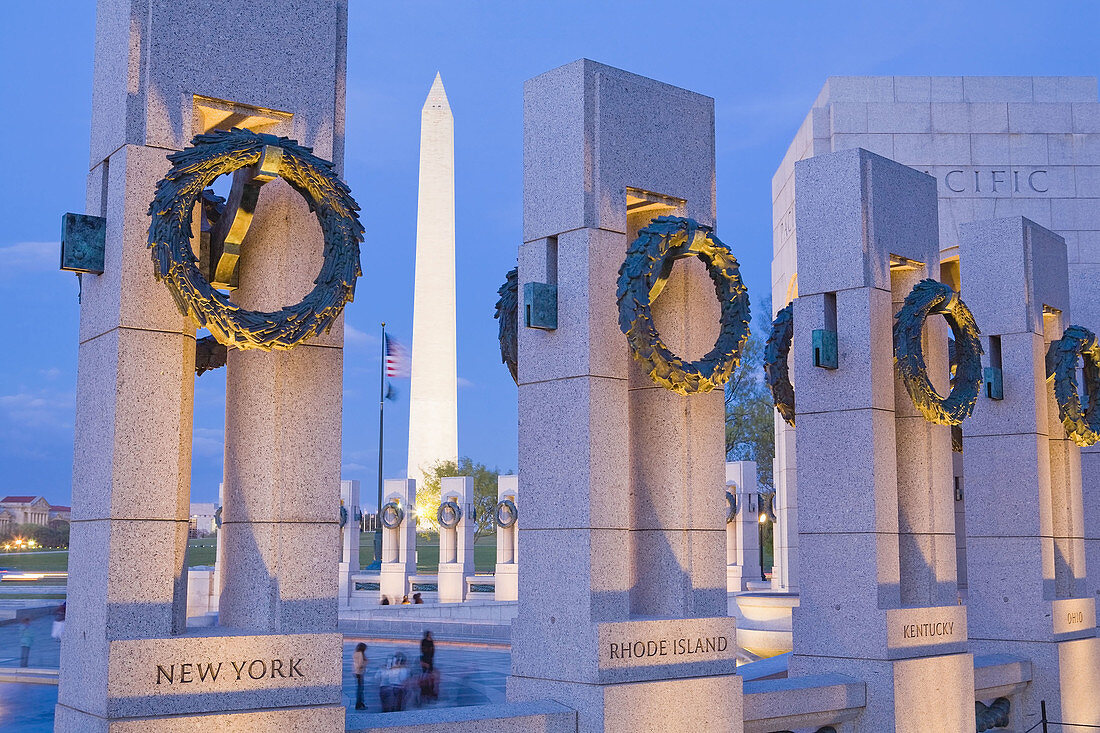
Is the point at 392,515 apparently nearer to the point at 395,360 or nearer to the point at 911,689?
the point at 395,360

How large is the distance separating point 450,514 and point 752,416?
24.9 meters

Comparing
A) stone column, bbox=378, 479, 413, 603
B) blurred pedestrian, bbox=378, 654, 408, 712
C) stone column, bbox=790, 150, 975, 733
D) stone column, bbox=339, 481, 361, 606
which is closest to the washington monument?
stone column, bbox=339, 481, 361, 606

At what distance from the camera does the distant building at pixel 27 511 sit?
2290 inches

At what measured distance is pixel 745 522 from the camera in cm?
3775

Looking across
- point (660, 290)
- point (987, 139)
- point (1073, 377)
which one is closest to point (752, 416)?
point (987, 139)

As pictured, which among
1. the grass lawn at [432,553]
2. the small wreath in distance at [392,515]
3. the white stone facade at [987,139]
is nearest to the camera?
the white stone facade at [987,139]

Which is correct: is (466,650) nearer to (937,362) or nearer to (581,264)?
(937,362)

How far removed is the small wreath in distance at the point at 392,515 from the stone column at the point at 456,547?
1522 millimetres

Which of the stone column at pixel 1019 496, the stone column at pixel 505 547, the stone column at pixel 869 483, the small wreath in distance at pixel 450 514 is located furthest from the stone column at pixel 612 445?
the small wreath in distance at pixel 450 514

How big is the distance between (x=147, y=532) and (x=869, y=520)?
24.6 feet

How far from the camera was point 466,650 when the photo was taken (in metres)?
23.2

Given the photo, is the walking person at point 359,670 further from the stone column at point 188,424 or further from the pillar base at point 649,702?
the stone column at point 188,424

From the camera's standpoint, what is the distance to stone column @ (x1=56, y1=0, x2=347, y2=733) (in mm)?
6906

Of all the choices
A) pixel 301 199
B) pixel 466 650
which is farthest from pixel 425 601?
pixel 301 199
